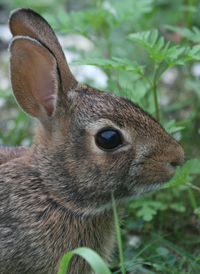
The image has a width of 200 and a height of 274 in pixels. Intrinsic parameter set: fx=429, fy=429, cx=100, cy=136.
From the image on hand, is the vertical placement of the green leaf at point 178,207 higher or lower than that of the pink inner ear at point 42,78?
lower

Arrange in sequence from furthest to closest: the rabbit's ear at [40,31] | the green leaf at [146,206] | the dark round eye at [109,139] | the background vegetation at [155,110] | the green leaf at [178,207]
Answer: the green leaf at [178,207] → the green leaf at [146,206] → the background vegetation at [155,110] → the rabbit's ear at [40,31] → the dark round eye at [109,139]

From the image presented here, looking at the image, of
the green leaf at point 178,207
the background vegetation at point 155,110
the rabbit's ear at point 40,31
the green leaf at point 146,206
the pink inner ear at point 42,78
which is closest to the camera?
the pink inner ear at point 42,78

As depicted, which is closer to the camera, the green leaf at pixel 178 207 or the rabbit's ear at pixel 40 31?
the rabbit's ear at pixel 40 31

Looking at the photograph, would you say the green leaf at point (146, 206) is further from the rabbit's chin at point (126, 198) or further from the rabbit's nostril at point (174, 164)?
the rabbit's nostril at point (174, 164)

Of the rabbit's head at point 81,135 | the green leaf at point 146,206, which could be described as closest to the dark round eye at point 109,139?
the rabbit's head at point 81,135

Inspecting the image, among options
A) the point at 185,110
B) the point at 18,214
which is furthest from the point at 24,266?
the point at 185,110

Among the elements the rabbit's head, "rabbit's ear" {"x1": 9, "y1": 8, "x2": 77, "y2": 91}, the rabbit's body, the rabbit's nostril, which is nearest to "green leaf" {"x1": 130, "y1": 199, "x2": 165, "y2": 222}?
the rabbit's head

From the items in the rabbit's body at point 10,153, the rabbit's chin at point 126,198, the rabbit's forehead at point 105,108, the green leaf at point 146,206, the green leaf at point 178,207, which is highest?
the rabbit's forehead at point 105,108

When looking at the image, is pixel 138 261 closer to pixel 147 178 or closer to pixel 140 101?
pixel 147 178
